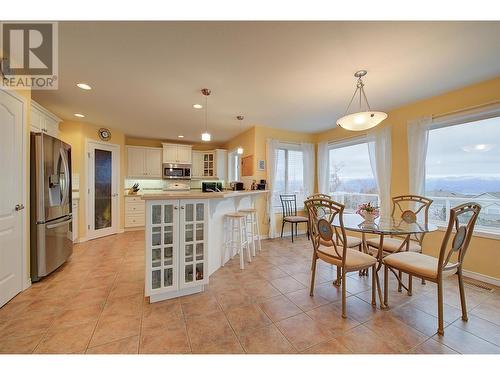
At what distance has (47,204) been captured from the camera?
240 centimetres

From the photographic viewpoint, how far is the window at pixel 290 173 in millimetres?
4707

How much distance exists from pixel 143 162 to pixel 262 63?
4.66m

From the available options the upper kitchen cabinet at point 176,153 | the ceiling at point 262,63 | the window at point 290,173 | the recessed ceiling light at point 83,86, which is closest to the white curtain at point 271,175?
the window at point 290,173

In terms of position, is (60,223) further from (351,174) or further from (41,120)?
(351,174)

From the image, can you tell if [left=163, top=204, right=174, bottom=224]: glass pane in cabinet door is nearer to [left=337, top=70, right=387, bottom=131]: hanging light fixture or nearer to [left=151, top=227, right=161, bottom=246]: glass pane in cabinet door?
[left=151, top=227, right=161, bottom=246]: glass pane in cabinet door

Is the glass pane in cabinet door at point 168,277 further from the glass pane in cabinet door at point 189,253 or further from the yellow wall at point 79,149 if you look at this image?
the yellow wall at point 79,149

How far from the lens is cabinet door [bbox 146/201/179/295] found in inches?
76.2

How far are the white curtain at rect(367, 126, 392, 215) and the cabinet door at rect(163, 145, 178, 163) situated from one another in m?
4.98

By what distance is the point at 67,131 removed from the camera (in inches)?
157

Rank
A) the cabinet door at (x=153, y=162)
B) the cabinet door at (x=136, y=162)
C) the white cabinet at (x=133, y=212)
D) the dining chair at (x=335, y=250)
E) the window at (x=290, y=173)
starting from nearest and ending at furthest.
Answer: the dining chair at (x=335, y=250)
the window at (x=290, y=173)
the white cabinet at (x=133, y=212)
the cabinet door at (x=136, y=162)
the cabinet door at (x=153, y=162)
